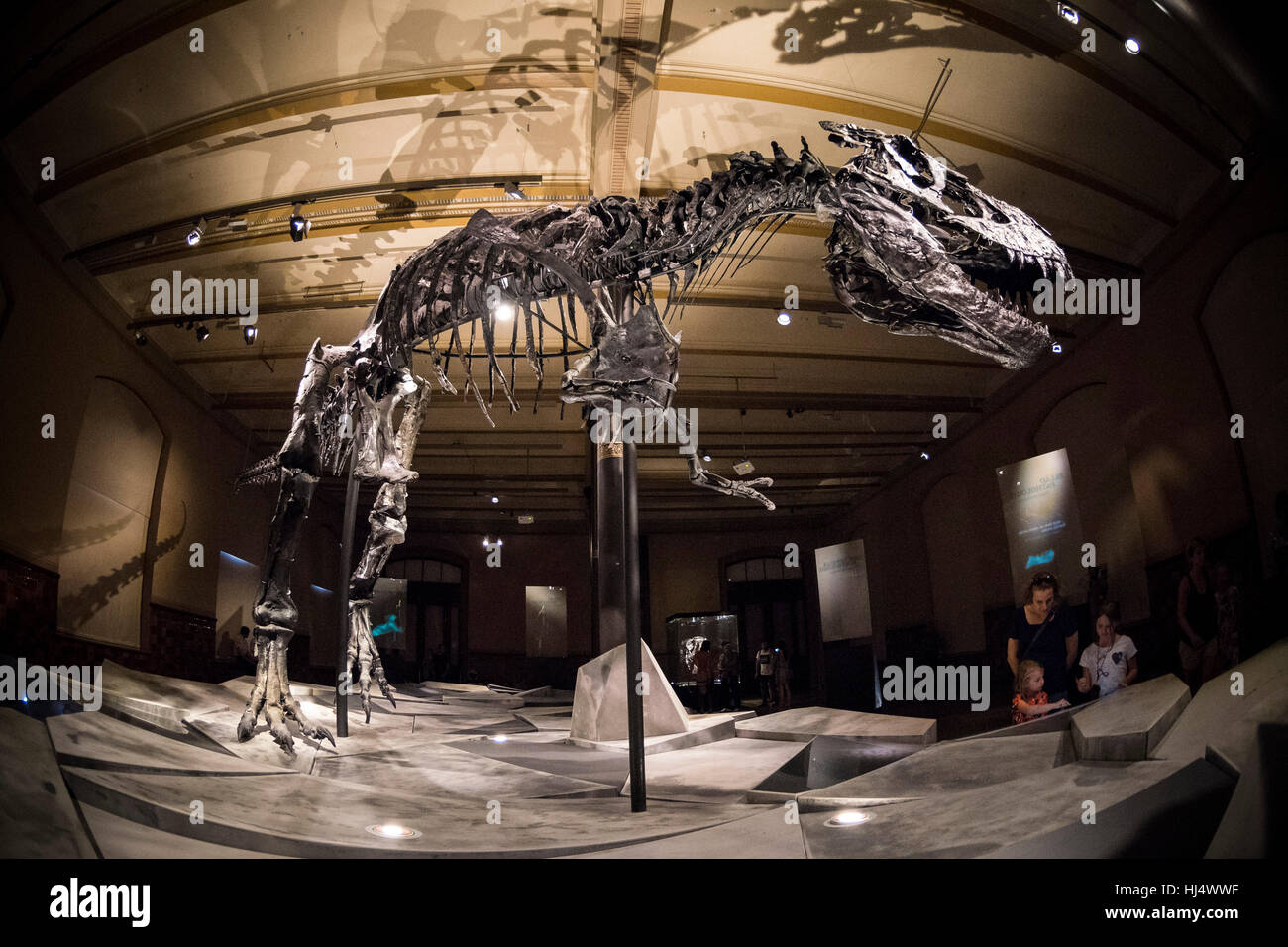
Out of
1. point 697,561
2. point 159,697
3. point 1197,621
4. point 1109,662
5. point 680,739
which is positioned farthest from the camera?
point 697,561

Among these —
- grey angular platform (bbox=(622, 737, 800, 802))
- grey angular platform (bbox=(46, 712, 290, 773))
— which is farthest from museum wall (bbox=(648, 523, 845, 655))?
grey angular platform (bbox=(46, 712, 290, 773))

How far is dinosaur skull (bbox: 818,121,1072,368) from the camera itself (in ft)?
10.7

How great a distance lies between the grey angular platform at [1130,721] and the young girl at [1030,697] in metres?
1.33

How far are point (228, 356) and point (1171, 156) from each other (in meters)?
9.69

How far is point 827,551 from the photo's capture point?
32.6ft

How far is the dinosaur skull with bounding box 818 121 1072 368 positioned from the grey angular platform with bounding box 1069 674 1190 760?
1.71 meters

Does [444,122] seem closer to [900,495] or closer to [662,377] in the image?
[662,377]

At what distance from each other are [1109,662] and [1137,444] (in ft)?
6.01

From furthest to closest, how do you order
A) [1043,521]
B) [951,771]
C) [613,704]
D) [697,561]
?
[697,561] → [1043,521] → [613,704] → [951,771]

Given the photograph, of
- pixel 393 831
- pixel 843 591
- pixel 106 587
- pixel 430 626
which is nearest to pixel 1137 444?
pixel 843 591

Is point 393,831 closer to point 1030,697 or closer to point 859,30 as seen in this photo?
point 1030,697

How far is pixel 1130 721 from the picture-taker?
3365mm

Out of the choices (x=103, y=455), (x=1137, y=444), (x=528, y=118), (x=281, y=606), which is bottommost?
(x=281, y=606)
